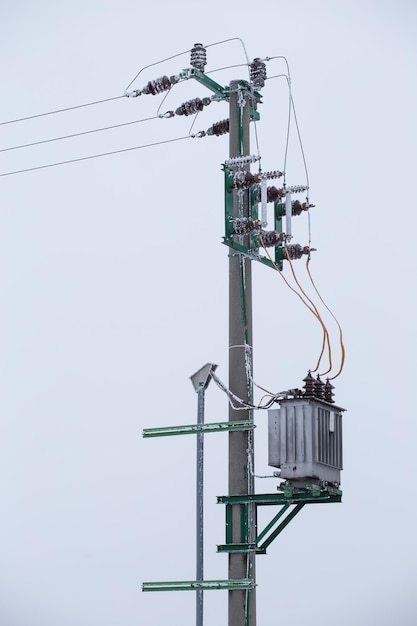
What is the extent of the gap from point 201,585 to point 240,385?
2895 millimetres

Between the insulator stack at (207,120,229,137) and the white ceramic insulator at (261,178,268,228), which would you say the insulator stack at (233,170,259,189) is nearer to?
the white ceramic insulator at (261,178,268,228)

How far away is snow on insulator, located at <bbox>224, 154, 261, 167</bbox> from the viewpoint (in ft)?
85.9

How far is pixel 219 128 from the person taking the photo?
27.5 m

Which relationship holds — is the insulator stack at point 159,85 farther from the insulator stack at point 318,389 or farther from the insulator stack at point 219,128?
the insulator stack at point 318,389

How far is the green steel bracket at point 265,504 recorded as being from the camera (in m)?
25.1

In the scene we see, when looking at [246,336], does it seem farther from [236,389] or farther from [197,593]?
[197,593]

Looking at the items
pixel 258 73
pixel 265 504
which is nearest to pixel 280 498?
pixel 265 504

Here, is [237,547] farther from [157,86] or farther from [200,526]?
[157,86]

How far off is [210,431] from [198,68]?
209 inches

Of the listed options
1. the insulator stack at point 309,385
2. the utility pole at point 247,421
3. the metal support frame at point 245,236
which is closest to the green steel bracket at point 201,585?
the utility pole at point 247,421

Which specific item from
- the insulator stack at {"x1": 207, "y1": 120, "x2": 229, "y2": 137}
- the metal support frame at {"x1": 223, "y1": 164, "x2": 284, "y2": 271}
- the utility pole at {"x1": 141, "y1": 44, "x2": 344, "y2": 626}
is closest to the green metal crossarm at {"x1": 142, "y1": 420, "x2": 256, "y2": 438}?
the utility pole at {"x1": 141, "y1": 44, "x2": 344, "y2": 626}

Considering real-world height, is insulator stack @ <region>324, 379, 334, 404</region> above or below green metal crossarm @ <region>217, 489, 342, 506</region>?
above

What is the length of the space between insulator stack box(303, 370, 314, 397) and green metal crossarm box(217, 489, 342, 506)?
4.46ft

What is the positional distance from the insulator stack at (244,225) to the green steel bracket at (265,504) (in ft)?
11.9
